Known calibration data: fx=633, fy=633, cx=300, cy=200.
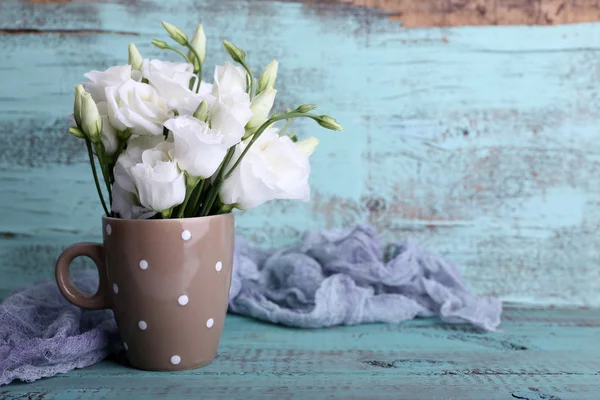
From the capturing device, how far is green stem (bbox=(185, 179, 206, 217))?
0.74 metres

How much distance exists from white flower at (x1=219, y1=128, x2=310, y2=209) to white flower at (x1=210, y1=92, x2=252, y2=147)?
4 cm

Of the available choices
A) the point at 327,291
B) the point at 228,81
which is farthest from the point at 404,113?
the point at 228,81

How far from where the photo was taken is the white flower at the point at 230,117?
680 millimetres

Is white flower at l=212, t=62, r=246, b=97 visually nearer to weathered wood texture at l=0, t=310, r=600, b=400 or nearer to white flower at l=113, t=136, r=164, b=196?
white flower at l=113, t=136, r=164, b=196

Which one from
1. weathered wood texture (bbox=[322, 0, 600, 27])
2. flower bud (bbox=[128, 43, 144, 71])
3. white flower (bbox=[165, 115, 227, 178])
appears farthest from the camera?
weathered wood texture (bbox=[322, 0, 600, 27])

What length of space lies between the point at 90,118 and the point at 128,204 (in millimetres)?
111

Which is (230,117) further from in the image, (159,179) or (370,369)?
(370,369)

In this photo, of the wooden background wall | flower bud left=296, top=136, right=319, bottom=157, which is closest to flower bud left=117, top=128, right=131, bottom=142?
flower bud left=296, top=136, right=319, bottom=157

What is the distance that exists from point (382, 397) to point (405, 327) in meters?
0.32

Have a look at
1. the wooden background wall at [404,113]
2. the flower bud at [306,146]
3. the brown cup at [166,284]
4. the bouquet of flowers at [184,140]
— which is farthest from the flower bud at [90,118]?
the wooden background wall at [404,113]

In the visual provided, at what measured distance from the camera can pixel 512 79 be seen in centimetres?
117

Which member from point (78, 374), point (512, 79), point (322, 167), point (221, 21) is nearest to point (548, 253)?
point (512, 79)

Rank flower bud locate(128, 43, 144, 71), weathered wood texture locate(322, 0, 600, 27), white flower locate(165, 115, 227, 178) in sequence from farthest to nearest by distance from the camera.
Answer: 1. weathered wood texture locate(322, 0, 600, 27)
2. flower bud locate(128, 43, 144, 71)
3. white flower locate(165, 115, 227, 178)

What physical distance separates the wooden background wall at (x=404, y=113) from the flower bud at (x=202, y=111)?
20.2 inches
